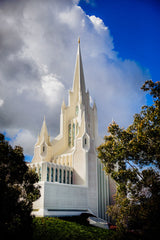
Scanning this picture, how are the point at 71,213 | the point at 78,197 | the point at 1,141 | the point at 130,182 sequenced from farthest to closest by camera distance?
the point at 78,197 → the point at 71,213 → the point at 130,182 → the point at 1,141

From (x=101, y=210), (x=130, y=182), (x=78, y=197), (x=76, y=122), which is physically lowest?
(x=101, y=210)

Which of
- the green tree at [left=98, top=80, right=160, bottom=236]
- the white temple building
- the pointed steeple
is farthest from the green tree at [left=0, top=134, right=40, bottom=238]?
the pointed steeple

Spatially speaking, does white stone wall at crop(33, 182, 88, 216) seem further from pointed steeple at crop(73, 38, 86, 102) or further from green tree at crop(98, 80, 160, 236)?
pointed steeple at crop(73, 38, 86, 102)

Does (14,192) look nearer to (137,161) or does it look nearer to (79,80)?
(137,161)

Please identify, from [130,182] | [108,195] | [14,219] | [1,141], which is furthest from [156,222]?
[108,195]

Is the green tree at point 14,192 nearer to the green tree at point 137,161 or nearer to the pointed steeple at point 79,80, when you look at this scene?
the green tree at point 137,161

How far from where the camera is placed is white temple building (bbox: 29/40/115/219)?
1134 inches

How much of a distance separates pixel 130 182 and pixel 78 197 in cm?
1826

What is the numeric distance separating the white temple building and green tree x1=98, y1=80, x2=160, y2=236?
1348 cm

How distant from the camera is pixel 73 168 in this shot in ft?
120

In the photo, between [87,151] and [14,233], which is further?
[87,151]

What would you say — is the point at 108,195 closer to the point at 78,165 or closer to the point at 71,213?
the point at 78,165

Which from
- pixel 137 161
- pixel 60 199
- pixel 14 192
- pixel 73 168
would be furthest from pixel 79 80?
pixel 14 192

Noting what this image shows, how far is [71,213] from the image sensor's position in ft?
95.8
